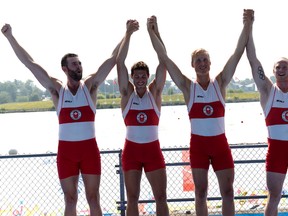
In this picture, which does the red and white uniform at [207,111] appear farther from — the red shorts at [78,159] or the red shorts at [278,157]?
the red shorts at [78,159]

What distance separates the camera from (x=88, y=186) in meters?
5.82

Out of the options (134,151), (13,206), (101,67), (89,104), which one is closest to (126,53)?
(101,67)

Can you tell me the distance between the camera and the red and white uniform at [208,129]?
586cm

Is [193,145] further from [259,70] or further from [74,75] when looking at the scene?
[74,75]

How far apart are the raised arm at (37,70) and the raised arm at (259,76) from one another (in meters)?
2.09

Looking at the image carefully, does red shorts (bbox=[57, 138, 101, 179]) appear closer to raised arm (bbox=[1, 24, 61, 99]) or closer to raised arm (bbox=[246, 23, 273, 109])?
raised arm (bbox=[1, 24, 61, 99])

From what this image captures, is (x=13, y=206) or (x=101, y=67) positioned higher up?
(x=101, y=67)

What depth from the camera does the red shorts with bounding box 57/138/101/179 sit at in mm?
5828

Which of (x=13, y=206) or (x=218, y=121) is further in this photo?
(x=13, y=206)

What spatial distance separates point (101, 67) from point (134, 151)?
0.97m

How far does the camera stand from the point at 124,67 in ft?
19.9

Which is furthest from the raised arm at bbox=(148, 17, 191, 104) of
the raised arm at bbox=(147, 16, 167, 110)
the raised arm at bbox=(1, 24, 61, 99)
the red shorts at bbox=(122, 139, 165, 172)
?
the raised arm at bbox=(1, 24, 61, 99)

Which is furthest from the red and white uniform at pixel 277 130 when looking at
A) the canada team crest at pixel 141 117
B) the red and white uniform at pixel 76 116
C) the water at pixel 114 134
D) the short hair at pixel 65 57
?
the water at pixel 114 134

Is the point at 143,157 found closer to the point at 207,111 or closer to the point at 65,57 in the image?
the point at 207,111
